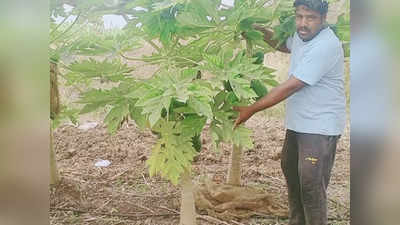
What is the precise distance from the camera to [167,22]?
5.00ft

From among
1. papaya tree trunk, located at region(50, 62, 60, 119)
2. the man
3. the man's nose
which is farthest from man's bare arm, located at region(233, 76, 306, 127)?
papaya tree trunk, located at region(50, 62, 60, 119)

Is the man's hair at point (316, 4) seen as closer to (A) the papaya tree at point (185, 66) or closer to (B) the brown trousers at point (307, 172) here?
(A) the papaya tree at point (185, 66)

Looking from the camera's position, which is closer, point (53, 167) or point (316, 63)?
point (316, 63)

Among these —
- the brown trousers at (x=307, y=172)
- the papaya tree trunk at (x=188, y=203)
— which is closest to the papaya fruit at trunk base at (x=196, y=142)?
the papaya tree trunk at (x=188, y=203)

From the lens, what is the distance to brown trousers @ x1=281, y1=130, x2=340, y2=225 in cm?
151

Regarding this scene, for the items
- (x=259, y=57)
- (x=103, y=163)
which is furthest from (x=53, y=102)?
(x=259, y=57)

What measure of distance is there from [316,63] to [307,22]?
0.17 metres

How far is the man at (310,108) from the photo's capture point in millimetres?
1495

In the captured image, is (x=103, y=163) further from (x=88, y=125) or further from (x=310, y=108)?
(x=310, y=108)

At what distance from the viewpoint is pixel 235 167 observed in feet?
5.02

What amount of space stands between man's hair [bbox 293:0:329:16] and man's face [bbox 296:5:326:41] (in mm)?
12

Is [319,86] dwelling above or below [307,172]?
above

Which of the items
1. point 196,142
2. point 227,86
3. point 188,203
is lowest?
point 188,203
